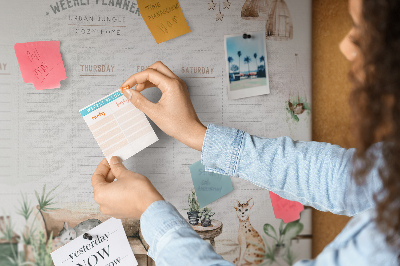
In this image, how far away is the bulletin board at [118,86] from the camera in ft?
2.51

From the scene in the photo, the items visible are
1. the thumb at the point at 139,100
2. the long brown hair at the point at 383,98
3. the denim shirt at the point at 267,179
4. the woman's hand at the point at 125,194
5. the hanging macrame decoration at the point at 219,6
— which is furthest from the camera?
the hanging macrame decoration at the point at 219,6

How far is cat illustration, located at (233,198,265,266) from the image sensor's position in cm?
88

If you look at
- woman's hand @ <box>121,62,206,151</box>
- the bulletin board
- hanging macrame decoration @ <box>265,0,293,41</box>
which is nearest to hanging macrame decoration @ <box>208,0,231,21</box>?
the bulletin board

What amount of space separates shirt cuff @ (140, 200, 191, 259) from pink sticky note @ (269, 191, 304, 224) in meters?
0.39

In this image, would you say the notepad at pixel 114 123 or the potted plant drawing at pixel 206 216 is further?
the potted plant drawing at pixel 206 216

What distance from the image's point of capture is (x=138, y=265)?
32.9 inches

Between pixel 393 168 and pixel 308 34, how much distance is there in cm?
55

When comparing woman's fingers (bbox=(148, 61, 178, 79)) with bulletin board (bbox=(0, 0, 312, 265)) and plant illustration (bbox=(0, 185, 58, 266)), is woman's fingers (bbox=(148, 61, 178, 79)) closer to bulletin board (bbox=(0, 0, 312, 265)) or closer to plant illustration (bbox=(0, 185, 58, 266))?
bulletin board (bbox=(0, 0, 312, 265))

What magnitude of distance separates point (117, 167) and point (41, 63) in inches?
10.8

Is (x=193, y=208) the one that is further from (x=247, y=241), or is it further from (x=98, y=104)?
(x=98, y=104)

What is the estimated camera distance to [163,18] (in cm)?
A: 80

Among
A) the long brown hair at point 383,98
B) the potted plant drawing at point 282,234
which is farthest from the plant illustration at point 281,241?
the long brown hair at point 383,98

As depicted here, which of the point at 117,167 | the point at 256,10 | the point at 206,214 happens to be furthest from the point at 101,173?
the point at 256,10

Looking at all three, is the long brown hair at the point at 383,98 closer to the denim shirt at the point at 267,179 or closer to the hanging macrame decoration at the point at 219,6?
the denim shirt at the point at 267,179
